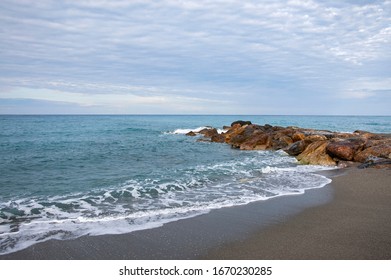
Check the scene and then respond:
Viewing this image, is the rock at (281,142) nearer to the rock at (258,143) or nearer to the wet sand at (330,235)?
the rock at (258,143)

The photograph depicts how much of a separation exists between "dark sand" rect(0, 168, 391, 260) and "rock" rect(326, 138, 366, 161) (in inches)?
292

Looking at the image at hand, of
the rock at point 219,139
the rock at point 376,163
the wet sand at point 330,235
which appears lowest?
the wet sand at point 330,235

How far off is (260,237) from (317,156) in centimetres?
1133

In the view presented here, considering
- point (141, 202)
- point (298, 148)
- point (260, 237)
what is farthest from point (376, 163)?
point (141, 202)

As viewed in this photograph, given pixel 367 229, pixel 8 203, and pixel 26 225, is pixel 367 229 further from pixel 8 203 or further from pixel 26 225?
pixel 8 203

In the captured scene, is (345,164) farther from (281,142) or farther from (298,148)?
(281,142)

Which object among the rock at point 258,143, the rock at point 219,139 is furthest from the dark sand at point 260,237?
the rock at point 219,139

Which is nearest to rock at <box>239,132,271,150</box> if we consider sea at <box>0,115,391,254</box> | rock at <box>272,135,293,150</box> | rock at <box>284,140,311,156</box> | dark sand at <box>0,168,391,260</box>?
rock at <box>272,135,293,150</box>

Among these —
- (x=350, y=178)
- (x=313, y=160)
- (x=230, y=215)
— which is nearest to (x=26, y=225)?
(x=230, y=215)

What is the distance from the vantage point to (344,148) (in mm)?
15211

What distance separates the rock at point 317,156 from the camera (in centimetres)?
1507

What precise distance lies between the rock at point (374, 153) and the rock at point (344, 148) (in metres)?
0.36

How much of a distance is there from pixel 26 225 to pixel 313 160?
13875 mm

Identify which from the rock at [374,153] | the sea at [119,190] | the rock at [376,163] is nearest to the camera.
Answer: the sea at [119,190]
